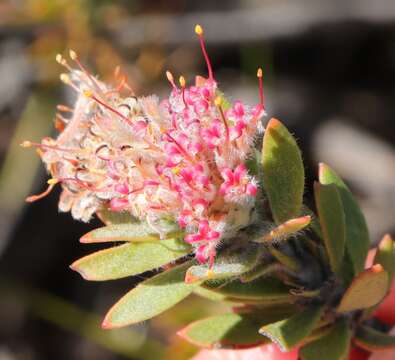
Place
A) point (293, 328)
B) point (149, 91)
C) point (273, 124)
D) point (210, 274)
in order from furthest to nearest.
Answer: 1. point (149, 91)
2. point (293, 328)
3. point (273, 124)
4. point (210, 274)

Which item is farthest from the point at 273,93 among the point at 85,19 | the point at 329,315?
the point at 329,315

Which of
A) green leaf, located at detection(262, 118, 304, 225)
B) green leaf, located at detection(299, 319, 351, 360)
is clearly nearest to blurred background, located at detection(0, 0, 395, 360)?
green leaf, located at detection(299, 319, 351, 360)

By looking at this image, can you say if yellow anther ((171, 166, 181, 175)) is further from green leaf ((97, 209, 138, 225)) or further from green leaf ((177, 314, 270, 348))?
green leaf ((177, 314, 270, 348))

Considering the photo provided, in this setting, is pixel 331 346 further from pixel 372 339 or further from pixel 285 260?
pixel 285 260

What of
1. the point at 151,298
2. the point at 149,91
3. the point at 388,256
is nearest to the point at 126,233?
the point at 151,298

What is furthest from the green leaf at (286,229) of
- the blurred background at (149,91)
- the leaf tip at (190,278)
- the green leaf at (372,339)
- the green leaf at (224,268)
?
the blurred background at (149,91)

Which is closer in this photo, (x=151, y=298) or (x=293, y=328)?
(x=151, y=298)
